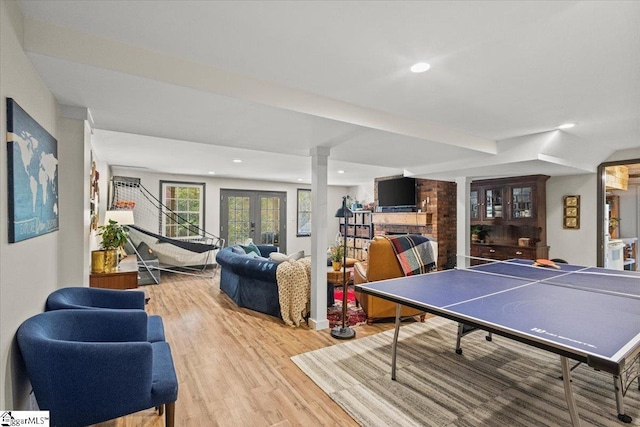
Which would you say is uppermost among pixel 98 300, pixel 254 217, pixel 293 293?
pixel 254 217

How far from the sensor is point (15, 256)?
1439mm

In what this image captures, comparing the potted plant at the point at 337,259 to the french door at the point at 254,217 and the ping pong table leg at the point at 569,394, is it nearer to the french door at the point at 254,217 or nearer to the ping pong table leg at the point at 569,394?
the ping pong table leg at the point at 569,394

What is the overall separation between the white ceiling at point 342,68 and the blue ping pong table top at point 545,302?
4.74 feet

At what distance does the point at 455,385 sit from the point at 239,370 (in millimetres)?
1759

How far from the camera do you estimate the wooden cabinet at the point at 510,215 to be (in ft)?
17.3

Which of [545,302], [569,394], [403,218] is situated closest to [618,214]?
[403,218]

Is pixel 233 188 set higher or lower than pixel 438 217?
higher

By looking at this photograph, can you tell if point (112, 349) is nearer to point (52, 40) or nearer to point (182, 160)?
point (52, 40)

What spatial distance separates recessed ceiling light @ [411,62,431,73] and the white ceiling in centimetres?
5

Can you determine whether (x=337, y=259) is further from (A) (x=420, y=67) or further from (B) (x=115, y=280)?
(A) (x=420, y=67)

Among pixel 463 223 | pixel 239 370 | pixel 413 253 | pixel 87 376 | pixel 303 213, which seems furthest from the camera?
pixel 303 213

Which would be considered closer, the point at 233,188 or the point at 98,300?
the point at 98,300

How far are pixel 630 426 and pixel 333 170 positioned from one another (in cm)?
556

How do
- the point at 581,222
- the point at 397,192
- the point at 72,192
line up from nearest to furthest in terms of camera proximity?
1. the point at 72,192
2. the point at 581,222
3. the point at 397,192
